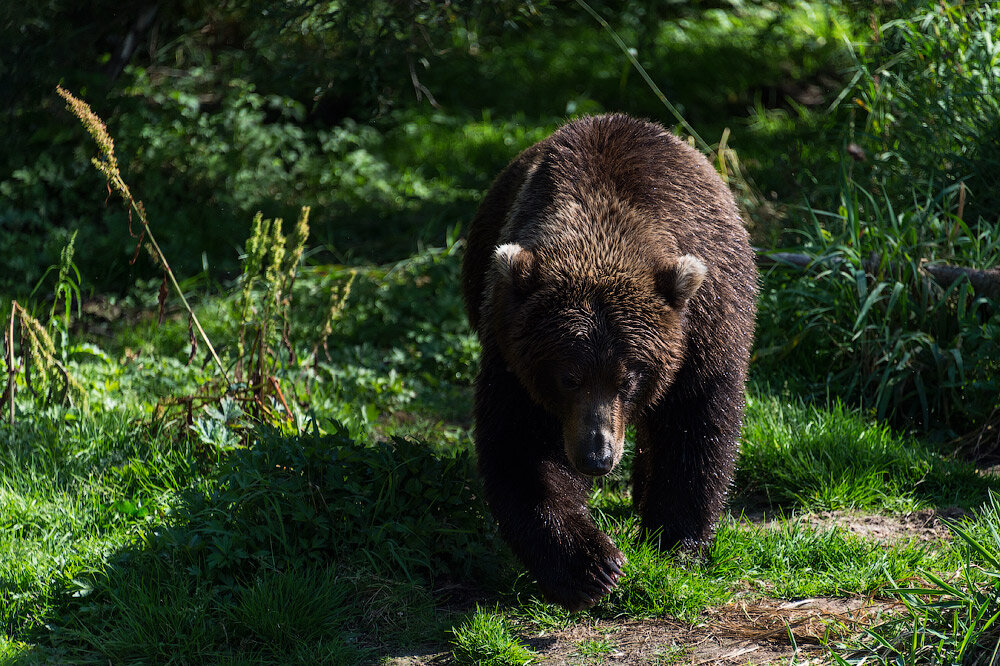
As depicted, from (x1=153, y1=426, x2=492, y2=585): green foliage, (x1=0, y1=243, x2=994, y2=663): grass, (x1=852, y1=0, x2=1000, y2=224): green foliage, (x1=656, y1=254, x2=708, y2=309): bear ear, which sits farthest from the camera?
(x1=852, y1=0, x2=1000, y2=224): green foliage

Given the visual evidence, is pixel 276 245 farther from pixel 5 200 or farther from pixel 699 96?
pixel 699 96

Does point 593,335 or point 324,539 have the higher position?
point 593,335

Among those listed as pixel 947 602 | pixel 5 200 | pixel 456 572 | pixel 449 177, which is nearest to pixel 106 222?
pixel 5 200

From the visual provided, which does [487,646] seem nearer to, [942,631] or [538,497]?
[538,497]

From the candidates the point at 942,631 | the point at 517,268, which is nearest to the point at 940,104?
the point at 517,268

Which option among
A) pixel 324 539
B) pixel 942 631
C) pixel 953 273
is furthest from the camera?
pixel 953 273

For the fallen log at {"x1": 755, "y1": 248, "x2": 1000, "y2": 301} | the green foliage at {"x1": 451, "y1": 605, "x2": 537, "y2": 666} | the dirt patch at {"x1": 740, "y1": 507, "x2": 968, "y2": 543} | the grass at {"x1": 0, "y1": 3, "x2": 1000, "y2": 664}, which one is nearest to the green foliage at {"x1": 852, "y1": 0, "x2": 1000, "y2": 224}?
the grass at {"x1": 0, "y1": 3, "x2": 1000, "y2": 664}

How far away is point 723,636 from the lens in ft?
12.3

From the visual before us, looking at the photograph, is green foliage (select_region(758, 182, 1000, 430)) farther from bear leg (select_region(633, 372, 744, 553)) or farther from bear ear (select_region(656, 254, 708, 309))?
bear ear (select_region(656, 254, 708, 309))

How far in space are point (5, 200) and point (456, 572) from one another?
554 centimetres

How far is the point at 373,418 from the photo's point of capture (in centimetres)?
588

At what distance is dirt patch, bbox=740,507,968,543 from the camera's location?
14.7ft

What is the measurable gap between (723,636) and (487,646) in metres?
0.87

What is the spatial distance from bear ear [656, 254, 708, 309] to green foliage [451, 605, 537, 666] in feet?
4.45
